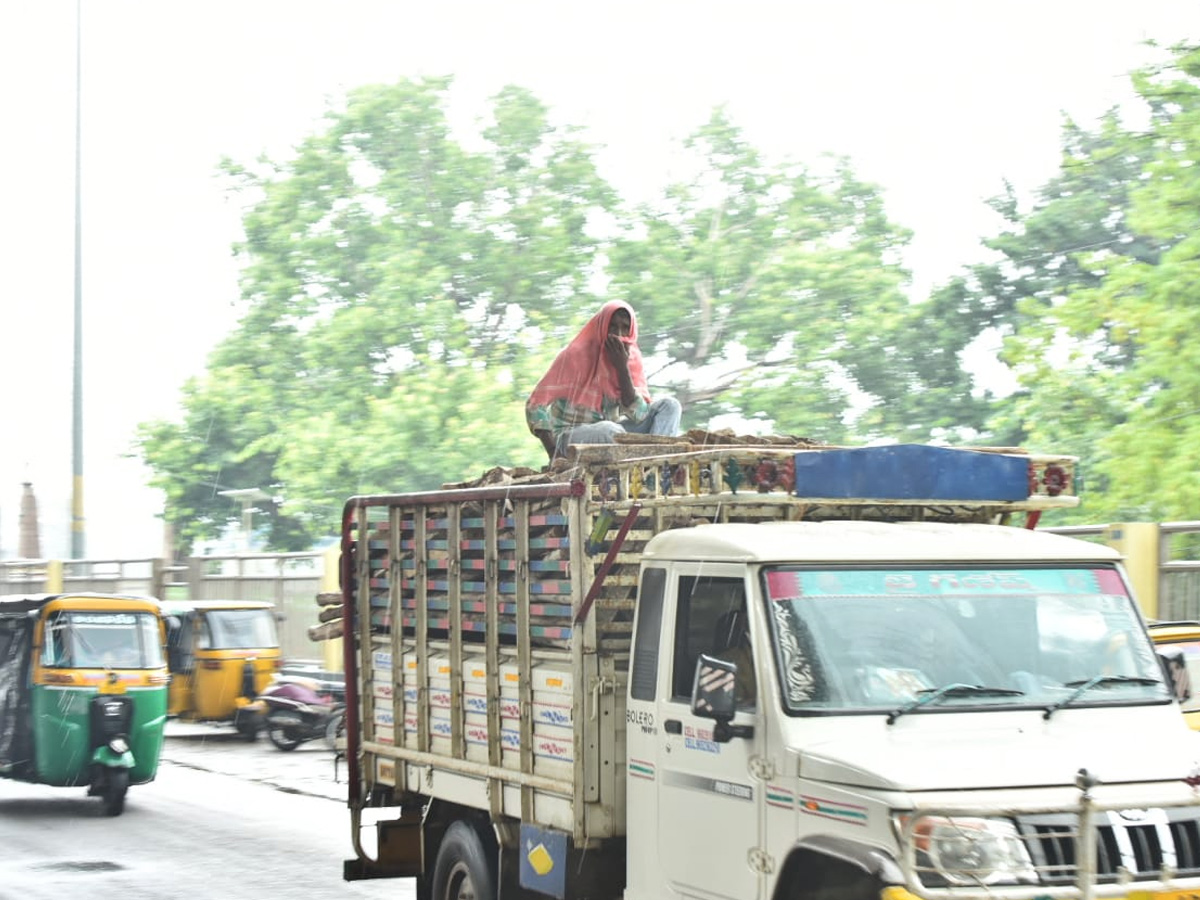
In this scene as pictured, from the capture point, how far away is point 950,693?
5.70 meters

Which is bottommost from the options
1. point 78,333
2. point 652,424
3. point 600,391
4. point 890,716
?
point 890,716

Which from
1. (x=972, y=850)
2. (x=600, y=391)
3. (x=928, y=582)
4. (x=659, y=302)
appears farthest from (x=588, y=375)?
(x=659, y=302)

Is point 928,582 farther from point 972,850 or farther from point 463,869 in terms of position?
point 463,869

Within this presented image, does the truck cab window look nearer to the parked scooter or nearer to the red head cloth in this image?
the red head cloth

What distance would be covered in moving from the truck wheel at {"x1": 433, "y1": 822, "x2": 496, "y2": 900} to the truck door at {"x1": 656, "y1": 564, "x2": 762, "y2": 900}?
1808 mm

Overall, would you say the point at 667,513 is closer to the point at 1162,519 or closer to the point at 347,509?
the point at 347,509

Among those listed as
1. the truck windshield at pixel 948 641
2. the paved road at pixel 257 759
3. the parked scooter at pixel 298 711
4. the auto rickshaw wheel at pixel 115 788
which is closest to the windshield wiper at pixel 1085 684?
the truck windshield at pixel 948 641

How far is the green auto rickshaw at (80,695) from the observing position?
1586 centimetres

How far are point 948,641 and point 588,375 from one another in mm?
3423

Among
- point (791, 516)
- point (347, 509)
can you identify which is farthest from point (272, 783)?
point (791, 516)

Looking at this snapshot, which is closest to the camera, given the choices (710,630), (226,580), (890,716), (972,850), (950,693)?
(972,850)

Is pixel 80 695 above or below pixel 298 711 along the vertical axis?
above

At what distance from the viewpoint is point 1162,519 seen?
68.3 ft

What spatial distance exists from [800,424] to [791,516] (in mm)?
21486
